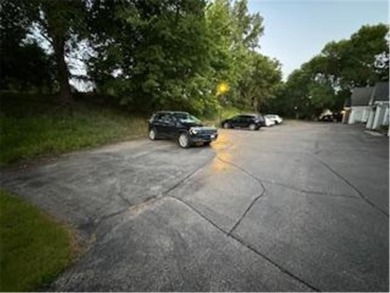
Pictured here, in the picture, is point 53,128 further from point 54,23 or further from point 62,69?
point 62,69

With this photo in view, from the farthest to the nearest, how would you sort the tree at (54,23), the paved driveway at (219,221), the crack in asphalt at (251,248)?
the tree at (54,23) → the paved driveway at (219,221) → the crack in asphalt at (251,248)

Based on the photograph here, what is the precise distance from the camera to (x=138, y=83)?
835 inches

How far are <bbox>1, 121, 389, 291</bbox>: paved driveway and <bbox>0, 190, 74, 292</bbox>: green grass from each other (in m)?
0.32

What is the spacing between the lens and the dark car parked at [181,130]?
613 inches

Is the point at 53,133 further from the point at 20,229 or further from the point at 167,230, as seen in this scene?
the point at 167,230

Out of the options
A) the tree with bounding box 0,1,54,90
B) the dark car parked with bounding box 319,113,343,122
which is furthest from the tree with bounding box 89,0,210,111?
the dark car parked with bounding box 319,113,343,122

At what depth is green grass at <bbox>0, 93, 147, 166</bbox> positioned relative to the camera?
13.0 m

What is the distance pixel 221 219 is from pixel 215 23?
20852 mm

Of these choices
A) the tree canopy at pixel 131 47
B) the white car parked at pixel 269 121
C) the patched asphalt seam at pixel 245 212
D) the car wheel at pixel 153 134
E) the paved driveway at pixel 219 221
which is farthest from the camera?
the white car parked at pixel 269 121

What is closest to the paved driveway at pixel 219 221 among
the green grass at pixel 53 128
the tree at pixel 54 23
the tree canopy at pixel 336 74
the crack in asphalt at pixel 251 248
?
the crack in asphalt at pixel 251 248

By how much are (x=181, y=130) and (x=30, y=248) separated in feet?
37.0

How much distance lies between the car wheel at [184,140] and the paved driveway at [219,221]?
3234 mm

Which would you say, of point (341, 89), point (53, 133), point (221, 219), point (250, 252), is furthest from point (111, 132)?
point (341, 89)

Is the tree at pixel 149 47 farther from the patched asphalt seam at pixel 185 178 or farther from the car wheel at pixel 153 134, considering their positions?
the patched asphalt seam at pixel 185 178
